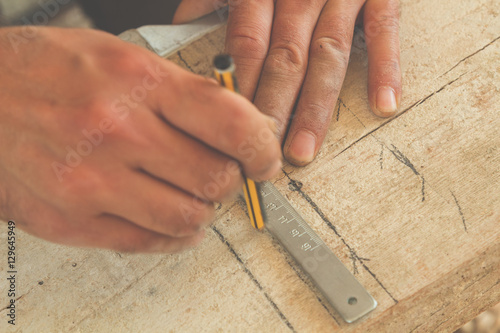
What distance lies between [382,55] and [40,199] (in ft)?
4.08

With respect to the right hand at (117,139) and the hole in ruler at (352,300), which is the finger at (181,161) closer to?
the right hand at (117,139)

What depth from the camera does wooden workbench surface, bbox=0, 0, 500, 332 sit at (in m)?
1.24

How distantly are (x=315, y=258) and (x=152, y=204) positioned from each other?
55 cm

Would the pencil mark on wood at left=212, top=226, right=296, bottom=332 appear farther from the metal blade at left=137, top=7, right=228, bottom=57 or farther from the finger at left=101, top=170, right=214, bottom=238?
the metal blade at left=137, top=7, right=228, bottom=57

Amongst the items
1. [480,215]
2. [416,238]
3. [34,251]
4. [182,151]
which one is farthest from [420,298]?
[34,251]

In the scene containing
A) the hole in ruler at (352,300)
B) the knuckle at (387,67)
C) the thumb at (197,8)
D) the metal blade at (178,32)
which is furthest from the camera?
the thumb at (197,8)

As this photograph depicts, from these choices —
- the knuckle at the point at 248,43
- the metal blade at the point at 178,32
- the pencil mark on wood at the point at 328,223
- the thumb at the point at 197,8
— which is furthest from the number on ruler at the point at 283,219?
the thumb at the point at 197,8

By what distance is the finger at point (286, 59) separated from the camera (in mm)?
1510

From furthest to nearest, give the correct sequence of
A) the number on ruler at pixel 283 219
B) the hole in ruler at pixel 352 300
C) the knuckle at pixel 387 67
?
the knuckle at pixel 387 67 < the number on ruler at pixel 283 219 < the hole in ruler at pixel 352 300

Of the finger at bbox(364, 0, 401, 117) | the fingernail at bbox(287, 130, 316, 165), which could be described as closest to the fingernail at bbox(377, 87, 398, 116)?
the finger at bbox(364, 0, 401, 117)

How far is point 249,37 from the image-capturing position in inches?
65.0

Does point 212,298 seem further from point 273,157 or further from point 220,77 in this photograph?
point 220,77

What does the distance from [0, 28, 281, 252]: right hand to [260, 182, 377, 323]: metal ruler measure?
1.23ft

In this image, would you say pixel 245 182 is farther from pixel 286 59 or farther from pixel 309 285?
pixel 286 59
